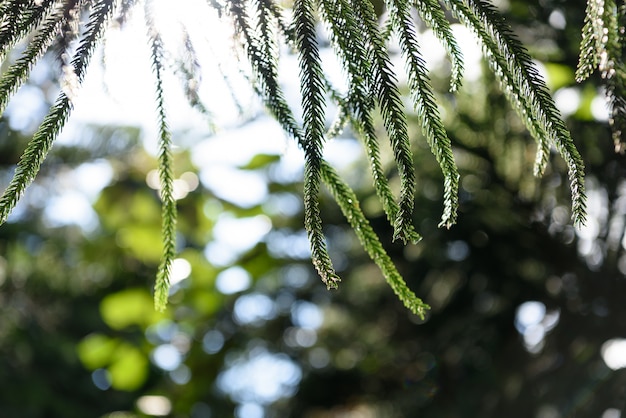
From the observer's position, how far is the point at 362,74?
0.44 metres

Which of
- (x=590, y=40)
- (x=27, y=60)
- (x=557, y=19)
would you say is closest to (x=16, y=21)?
(x=27, y=60)

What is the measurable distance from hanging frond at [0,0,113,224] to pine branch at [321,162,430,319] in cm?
19

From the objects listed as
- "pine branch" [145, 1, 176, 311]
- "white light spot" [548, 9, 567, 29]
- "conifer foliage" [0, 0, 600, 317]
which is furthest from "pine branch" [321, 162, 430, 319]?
"white light spot" [548, 9, 567, 29]

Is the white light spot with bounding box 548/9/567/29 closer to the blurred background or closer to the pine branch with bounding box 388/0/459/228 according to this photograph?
the blurred background

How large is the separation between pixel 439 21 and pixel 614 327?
911mm

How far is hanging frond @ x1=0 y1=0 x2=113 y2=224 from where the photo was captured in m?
0.43

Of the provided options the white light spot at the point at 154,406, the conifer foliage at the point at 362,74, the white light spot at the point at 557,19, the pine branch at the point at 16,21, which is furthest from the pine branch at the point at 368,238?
the white light spot at the point at 154,406

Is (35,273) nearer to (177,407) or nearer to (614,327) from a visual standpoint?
(177,407)

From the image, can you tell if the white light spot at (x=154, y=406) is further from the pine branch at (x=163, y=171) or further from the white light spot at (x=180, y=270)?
the pine branch at (x=163, y=171)

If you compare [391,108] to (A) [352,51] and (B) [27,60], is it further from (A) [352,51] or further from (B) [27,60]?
(B) [27,60]

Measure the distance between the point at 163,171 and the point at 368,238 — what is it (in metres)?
0.17

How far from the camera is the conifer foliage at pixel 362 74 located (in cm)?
42

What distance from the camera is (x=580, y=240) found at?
1.20 metres

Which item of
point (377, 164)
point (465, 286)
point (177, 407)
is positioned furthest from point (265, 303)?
point (377, 164)
